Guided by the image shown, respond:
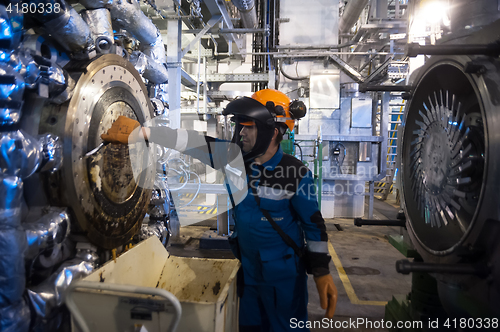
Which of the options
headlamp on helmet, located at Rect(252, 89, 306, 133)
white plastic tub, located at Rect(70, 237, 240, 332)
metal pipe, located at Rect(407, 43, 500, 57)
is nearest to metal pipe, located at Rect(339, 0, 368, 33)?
headlamp on helmet, located at Rect(252, 89, 306, 133)

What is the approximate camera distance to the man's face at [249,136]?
5.87 ft

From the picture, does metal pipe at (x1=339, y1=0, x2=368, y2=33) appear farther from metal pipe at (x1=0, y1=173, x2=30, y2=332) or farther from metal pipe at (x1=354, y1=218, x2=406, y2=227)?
metal pipe at (x1=0, y1=173, x2=30, y2=332)

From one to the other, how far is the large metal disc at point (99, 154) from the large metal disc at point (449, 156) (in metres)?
1.83

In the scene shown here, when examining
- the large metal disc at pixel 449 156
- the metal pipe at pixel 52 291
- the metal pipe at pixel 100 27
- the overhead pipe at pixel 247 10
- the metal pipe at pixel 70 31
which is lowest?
the metal pipe at pixel 52 291

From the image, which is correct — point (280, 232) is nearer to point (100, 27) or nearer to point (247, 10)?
point (100, 27)

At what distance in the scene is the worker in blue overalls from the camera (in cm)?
167

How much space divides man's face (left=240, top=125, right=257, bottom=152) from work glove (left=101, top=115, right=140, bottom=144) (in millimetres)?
661

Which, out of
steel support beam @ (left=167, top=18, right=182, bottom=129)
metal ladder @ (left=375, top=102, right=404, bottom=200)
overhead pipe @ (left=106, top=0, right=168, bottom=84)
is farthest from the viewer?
metal ladder @ (left=375, top=102, right=404, bottom=200)

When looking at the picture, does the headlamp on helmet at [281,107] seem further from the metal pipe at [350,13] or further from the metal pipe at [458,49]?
the metal pipe at [350,13]

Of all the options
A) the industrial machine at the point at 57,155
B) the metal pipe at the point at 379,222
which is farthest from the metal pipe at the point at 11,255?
the metal pipe at the point at 379,222

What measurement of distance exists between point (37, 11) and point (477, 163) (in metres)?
2.11

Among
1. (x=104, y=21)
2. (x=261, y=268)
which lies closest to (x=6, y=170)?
(x=104, y=21)

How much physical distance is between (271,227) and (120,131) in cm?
105

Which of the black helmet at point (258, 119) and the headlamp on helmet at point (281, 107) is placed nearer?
the black helmet at point (258, 119)
